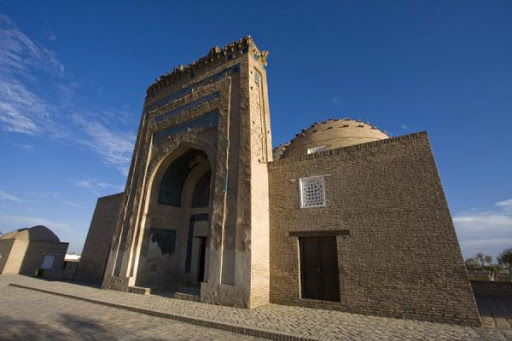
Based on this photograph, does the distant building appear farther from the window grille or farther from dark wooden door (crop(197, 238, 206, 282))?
the window grille

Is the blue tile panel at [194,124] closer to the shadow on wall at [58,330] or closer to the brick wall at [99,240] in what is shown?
the brick wall at [99,240]

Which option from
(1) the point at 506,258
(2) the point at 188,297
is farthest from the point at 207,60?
A: (1) the point at 506,258

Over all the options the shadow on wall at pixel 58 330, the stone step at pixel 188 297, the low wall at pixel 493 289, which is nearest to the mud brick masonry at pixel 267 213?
the stone step at pixel 188 297

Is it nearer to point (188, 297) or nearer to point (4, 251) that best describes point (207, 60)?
point (188, 297)

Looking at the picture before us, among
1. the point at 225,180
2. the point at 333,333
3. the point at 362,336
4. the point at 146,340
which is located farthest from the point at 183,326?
the point at 225,180

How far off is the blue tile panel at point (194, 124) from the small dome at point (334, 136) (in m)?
5.27

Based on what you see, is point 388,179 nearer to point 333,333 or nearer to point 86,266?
point 333,333

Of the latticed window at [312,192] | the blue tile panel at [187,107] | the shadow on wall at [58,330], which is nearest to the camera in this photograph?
the shadow on wall at [58,330]

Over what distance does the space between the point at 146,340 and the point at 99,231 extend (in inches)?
552

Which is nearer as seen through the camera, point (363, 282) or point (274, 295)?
point (363, 282)

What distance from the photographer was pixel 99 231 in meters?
16.3

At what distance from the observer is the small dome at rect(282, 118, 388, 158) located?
1341 centimetres

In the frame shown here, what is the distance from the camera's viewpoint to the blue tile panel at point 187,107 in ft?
37.7

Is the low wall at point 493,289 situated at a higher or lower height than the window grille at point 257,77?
lower
